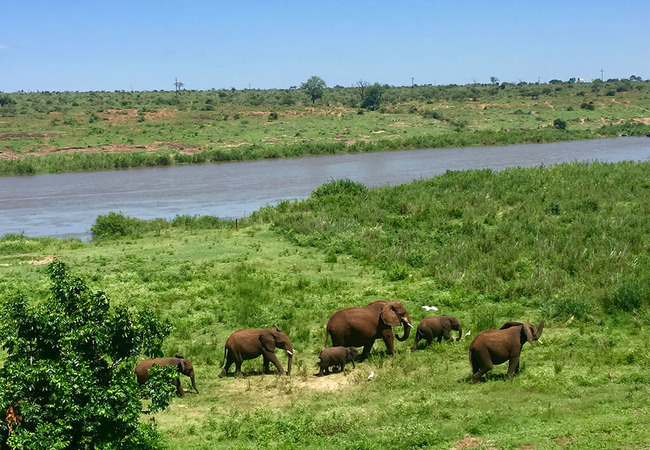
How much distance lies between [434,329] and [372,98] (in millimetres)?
85124

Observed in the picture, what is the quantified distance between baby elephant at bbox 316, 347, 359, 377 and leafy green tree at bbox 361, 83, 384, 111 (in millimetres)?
80569

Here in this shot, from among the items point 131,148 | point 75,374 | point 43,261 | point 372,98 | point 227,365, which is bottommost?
point 43,261

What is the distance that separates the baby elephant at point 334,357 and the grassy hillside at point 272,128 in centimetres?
4865

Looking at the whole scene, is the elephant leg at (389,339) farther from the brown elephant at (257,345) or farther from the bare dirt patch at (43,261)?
Answer: the bare dirt patch at (43,261)

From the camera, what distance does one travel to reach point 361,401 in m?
10.4

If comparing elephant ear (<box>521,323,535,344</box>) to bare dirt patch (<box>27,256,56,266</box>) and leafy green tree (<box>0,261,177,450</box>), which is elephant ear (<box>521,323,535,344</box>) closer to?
leafy green tree (<box>0,261,177,450</box>)

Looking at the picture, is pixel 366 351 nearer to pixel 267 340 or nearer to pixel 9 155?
pixel 267 340

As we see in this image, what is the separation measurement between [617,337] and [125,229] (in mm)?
20838

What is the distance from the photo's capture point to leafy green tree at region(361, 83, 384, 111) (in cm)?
9319

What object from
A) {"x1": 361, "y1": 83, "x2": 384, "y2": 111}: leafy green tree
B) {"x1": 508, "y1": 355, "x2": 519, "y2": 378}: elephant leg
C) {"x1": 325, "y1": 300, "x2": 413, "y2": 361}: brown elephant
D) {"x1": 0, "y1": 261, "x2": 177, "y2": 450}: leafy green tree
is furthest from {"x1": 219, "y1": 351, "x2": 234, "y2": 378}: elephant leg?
{"x1": 361, "y1": 83, "x2": 384, "y2": 111}: leafy green tree

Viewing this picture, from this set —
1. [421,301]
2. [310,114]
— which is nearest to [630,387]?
[421,301]

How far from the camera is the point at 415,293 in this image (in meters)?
→ 16.9

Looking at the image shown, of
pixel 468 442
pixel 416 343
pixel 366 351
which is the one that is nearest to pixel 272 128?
pixel 416 343

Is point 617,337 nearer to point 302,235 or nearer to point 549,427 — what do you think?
point 549,427
